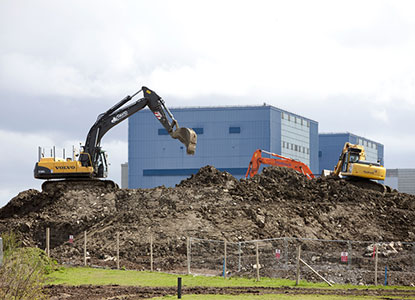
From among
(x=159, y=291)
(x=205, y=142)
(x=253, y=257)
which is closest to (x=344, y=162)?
(x=253, y=257)

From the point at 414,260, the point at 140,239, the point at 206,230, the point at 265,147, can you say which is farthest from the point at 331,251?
the point at 265,147

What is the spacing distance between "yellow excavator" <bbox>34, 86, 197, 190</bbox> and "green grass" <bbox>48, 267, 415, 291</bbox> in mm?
17218

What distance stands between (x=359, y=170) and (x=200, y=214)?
48.9 feet

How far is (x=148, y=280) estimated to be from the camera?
34.6 meters

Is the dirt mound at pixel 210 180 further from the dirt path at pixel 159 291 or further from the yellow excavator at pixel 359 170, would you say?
the dirt path at pixel 159 291

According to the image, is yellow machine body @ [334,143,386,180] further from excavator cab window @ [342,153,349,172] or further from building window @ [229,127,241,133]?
building window @ [229,127,241,133]

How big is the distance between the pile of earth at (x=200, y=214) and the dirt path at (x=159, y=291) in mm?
8986

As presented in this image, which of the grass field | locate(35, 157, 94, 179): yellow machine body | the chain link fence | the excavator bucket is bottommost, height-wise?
the grass field

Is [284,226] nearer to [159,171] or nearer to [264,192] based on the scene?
[264,192]

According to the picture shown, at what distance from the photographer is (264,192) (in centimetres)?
5247

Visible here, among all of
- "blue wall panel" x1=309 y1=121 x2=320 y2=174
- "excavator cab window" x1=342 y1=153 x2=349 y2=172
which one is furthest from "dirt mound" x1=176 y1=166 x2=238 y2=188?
"blue wall panel" x1=309 y1=121 x2=320 y2=174

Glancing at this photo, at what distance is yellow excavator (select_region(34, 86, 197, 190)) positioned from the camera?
5397 centimetres

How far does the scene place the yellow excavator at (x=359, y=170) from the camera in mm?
55469

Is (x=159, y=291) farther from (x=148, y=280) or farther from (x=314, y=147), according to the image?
(x=314, y=147)
